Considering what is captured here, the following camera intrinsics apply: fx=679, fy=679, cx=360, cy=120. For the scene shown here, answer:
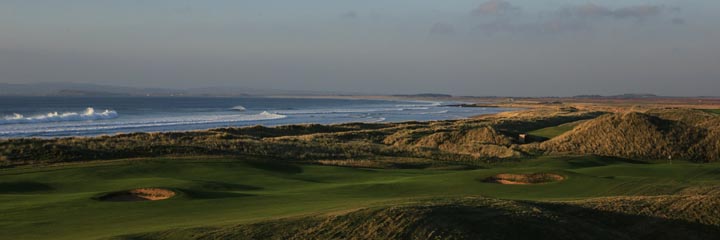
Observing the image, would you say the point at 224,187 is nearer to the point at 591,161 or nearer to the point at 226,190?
the point at 226,190

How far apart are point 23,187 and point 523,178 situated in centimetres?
1577

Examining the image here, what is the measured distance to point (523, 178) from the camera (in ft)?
74.4

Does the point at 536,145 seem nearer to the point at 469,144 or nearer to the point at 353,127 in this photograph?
the point at 469,144

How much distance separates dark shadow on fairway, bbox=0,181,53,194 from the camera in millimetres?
19967

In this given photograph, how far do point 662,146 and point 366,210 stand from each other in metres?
30.2

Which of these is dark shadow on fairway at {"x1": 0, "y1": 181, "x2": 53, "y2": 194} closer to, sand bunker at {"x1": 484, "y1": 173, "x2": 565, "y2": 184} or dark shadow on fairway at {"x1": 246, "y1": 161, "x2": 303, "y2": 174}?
dark shadow on fairway at {"x1": 246, "y1": 161, "x2": 303, "y2": 174}

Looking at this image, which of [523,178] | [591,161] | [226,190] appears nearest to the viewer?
[226,190]

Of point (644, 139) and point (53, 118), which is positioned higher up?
point (644, 139)

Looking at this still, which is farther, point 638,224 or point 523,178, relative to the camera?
point 523,178

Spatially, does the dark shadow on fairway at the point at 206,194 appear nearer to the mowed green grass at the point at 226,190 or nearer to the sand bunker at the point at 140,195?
the mowed green grass at the point at 226,190

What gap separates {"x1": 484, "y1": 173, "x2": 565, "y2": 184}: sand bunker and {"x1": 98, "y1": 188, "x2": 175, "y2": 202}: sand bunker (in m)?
10.1

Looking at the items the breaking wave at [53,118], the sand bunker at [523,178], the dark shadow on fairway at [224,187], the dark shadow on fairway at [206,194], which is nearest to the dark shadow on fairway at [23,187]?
the dark shadow on fairway at [224,187]

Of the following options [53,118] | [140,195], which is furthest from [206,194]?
[53,118]

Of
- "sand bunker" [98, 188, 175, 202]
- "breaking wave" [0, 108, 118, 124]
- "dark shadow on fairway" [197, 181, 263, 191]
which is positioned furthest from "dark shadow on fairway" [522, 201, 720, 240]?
"breaking wave" [0, 108, 118, 124]
